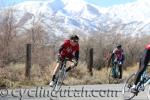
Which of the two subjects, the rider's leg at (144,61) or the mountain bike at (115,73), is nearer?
the rider's leg at (144,61)

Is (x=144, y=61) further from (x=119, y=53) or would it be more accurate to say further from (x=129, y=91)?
(x=119, y=53)

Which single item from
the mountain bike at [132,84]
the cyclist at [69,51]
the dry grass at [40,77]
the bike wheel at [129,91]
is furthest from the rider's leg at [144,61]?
the dry grass at [40,77]

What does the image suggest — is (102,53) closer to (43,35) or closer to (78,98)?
(43,35)

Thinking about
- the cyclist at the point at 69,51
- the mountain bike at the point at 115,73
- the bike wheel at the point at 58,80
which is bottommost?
the mountain bike at the point at 115,73

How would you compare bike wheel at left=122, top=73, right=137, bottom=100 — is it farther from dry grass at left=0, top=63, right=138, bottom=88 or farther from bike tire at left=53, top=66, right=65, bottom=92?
dry grass at left=0, top=63, right=138, bottom=88

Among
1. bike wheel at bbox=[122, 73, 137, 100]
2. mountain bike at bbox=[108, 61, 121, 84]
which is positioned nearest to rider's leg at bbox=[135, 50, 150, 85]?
bike wheel at bbox=[122, 73, 137, 100]

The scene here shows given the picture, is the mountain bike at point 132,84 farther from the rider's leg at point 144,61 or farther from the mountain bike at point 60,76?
the mountain bike at point 60,76

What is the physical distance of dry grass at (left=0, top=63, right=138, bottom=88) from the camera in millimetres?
20797

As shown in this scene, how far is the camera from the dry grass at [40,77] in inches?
819

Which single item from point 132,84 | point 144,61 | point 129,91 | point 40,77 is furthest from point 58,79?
point 40,77

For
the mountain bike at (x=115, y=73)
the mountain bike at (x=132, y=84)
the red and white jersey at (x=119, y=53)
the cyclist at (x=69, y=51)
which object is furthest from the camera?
the red and white jersey at (x=119, y=53)

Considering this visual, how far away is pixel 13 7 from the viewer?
32250 mm

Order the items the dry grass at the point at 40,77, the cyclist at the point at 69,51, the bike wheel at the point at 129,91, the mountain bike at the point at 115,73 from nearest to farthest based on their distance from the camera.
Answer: the bike wheel at the point at 129,91 → the cyclist at the point at 69,51 → the dry grass at the point at 40,77 → the mountain bike at the point at 115,73

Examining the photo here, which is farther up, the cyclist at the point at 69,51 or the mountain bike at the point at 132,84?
the cyclist at the point at 69,51
